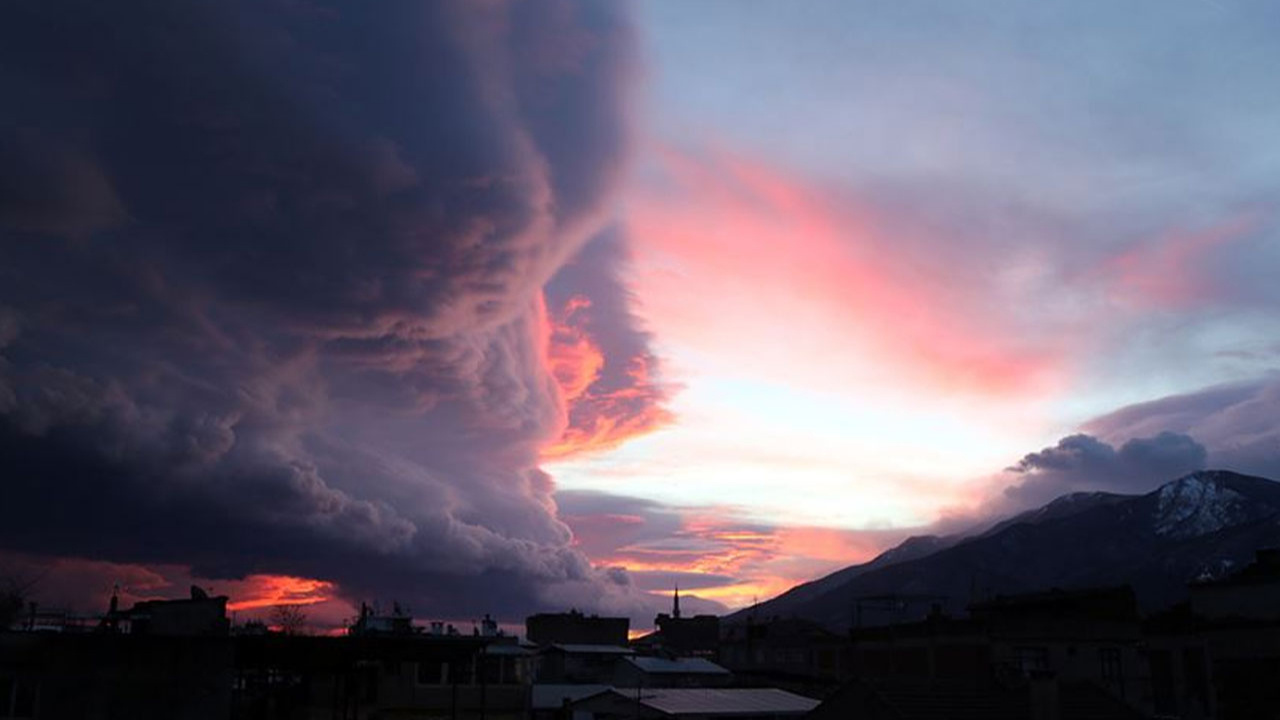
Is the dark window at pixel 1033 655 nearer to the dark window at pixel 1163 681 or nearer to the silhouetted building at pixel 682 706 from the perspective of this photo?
the dark window at pixel 1163 681

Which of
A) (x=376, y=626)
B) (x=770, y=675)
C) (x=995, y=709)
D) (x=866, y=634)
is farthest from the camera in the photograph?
(x=770, y=675)

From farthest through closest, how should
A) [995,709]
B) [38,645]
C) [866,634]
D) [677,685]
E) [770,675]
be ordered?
[770,675] < [866,634] < [677,685] < [38,645] < [995,709]

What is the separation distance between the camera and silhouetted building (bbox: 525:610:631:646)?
138 metres

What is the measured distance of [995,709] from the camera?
3828cm

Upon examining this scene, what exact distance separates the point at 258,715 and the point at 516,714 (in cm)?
1580

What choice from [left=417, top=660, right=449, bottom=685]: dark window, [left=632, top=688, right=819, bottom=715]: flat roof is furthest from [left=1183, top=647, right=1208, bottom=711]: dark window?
[left=417, top=660, right=449, bottom=685]: dark window

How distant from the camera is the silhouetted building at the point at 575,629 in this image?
138 metres

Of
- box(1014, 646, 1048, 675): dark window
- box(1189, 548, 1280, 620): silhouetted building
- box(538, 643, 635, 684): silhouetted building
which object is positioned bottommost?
box(538, 643, 635, 684): silhouetted building

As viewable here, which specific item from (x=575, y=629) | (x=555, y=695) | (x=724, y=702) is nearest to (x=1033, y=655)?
(x=724, y=702)

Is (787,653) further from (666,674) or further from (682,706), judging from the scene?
(682,706)

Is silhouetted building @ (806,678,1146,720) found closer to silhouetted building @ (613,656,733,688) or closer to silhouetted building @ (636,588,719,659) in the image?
silhouetted building @ (613,656,733,688)

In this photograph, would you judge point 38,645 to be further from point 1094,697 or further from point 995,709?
point 1094,697

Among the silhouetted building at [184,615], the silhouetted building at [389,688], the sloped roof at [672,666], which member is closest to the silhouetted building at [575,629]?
the sloped roof at [672,666]

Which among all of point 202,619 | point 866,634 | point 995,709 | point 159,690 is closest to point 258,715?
point 202,619
